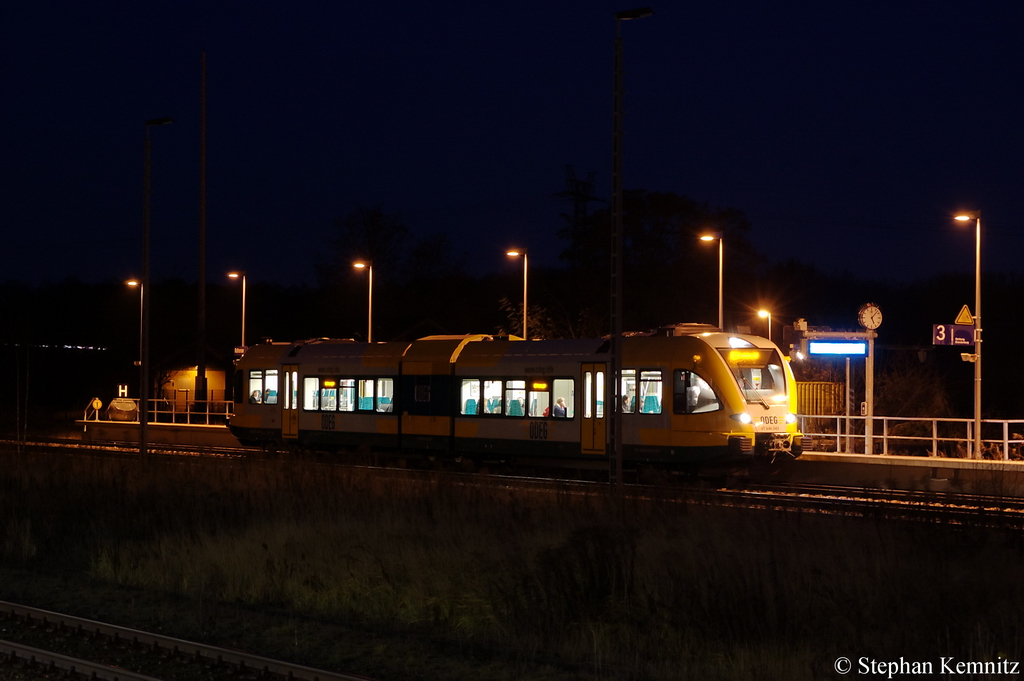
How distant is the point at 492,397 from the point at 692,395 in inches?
225

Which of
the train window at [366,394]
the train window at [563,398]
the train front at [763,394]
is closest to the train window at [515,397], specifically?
the train window at [563,398]

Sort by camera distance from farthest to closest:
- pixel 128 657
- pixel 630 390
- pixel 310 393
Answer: pixel 310 393
pixel 630 390
pixel 128 657

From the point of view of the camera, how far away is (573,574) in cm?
1142

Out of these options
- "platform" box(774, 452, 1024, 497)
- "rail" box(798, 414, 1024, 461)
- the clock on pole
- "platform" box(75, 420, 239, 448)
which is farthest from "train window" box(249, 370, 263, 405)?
the clock on pole

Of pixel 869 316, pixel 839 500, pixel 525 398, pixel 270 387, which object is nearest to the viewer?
pixel 839 500

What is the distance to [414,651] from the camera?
10008 mm

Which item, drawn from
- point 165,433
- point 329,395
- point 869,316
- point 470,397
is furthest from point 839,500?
point 165,433

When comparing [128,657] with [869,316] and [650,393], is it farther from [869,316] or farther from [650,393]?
[869,316]

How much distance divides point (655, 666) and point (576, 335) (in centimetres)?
3820

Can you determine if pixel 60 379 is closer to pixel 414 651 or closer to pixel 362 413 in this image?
pixel 362 413

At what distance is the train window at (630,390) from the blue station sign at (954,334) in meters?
8.31

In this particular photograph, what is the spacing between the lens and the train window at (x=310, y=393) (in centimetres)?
3225

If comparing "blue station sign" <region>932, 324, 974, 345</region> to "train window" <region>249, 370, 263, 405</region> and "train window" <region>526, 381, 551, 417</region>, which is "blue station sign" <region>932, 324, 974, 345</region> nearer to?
"train window" <region>526, 381, 551, 417</region>

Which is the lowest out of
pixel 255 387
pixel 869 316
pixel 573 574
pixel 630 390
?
pixel 573 574
